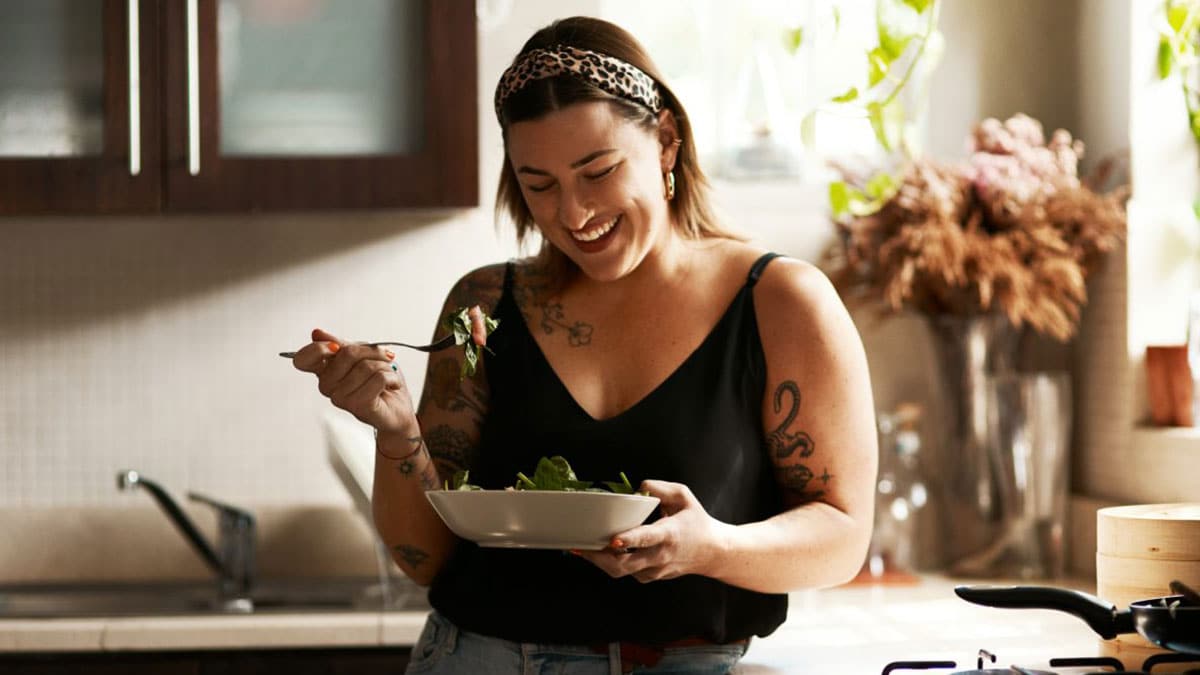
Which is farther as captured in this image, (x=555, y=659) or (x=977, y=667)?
(x=555, y=659)

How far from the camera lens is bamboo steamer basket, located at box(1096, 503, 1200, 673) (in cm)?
127

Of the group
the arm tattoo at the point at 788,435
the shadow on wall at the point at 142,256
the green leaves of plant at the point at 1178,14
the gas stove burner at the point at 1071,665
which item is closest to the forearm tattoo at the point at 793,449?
the arm tattoo at the point at 788,435

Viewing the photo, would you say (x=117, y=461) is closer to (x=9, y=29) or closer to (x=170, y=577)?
(x=170, y=577)

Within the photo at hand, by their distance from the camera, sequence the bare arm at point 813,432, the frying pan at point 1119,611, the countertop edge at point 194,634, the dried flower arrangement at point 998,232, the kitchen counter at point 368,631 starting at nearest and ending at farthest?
the frying pan at point 1119,611 < the bare arm at point 813,432 < the kitchen counter at point 368,631 < the countertop edge at point 194,634 < the dried flower arrangement at point 998,232

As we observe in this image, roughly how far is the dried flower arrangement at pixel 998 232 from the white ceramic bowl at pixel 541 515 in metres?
1.42

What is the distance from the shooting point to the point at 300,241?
2680mm

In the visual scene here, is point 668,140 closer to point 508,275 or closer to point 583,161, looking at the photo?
point 583,161

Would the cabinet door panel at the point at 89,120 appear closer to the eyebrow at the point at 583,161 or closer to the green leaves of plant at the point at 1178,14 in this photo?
the eyebrow at the point at 583,161

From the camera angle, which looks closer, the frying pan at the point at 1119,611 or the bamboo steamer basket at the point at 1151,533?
the frying pan at the point at 1119,611

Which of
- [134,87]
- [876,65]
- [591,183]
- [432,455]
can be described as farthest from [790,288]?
[134,87]

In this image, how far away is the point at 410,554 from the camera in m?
1.65

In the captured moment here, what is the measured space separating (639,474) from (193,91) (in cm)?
127

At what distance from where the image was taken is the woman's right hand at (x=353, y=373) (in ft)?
4.70

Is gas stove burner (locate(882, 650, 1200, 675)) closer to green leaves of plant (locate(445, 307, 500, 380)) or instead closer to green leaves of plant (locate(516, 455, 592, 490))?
green leaves of plant (locate(516, 455, 592, 490))
